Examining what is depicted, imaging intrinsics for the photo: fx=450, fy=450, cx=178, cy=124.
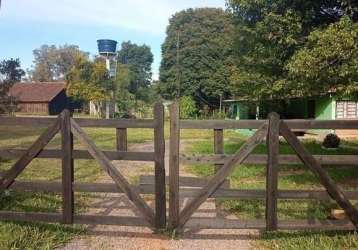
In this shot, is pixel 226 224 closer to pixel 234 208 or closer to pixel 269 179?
pixel 269 179

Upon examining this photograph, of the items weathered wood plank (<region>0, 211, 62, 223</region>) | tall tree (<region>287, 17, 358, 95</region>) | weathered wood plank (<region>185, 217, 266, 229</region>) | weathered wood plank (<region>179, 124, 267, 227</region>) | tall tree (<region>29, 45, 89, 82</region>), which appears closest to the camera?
weathered wood plank (<region>179, 124, 267, 227</region>)

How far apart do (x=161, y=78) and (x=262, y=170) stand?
54.1m

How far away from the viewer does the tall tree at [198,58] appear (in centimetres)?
5994

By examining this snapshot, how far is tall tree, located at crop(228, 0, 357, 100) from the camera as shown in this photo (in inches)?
425

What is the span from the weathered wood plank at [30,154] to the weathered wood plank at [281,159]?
1.68 meters

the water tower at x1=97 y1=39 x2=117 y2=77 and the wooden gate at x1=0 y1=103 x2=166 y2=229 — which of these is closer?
the wooden gate at x1=0 y1=103 x2=166 y2=229

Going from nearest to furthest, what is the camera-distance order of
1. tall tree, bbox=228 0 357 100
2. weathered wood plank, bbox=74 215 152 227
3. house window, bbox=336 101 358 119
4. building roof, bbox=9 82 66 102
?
weathered wood plank, bbox=74 215 152 227 < tall tree, bbox=228 0 357 100 < house window, bbox=336 101 358 119 < building roof, bbox=9 82 66 102

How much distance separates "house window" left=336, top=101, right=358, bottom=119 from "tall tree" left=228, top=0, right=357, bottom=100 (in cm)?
1516

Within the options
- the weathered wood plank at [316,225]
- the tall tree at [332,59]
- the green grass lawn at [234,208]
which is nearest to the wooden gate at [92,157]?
the green grass lawn at [234,208]

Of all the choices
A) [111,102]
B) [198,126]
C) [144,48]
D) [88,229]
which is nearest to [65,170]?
[88,229]

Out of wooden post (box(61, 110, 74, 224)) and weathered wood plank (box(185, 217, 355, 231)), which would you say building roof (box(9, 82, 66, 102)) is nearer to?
wooden post (box(61, 110, 74, 224))

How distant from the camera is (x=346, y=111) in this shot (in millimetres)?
27844

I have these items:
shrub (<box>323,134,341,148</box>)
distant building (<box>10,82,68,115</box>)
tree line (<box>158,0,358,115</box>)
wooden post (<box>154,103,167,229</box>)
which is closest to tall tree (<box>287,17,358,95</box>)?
tree line (<box>158,0,358,115</box>)

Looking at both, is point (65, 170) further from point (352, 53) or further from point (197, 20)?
point (197, 20)
